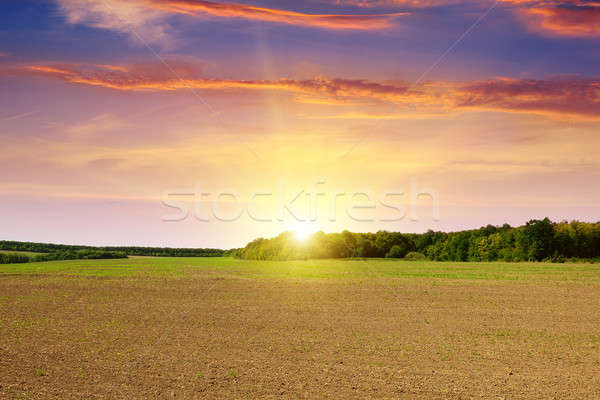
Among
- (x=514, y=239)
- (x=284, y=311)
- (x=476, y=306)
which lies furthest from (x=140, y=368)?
(x=514, y=239)

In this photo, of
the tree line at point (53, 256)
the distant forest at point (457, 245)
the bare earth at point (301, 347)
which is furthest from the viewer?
the tree line at point (53, 256)

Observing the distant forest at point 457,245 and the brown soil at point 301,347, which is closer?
the brown soil at point 301,347

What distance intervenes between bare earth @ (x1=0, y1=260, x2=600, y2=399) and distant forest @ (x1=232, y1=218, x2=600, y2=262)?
61214 mm

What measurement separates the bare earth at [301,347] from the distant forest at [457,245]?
6121 centimetres

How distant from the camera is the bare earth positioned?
12789 mm

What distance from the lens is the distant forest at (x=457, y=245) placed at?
88.5m

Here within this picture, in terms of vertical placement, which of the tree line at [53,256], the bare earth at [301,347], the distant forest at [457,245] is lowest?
the bare earth at [301,347]

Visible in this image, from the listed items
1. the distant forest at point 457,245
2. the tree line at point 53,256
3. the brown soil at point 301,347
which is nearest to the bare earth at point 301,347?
the brown soil at point 301,347

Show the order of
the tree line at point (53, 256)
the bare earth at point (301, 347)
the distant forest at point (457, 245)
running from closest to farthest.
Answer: the bare earth at point (301, 347), the distant forest at point (457, 245), the tree line at point (53, 256)

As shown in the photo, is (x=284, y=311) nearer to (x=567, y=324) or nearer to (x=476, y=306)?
(x=476, y=306)

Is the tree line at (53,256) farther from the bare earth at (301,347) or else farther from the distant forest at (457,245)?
the bare earth at (301,347)

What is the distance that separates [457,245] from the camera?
344 feet

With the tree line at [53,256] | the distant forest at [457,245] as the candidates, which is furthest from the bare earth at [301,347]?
the tree line at [53,256]

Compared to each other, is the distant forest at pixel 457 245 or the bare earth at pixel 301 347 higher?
the distant forest at pixel 457 245
